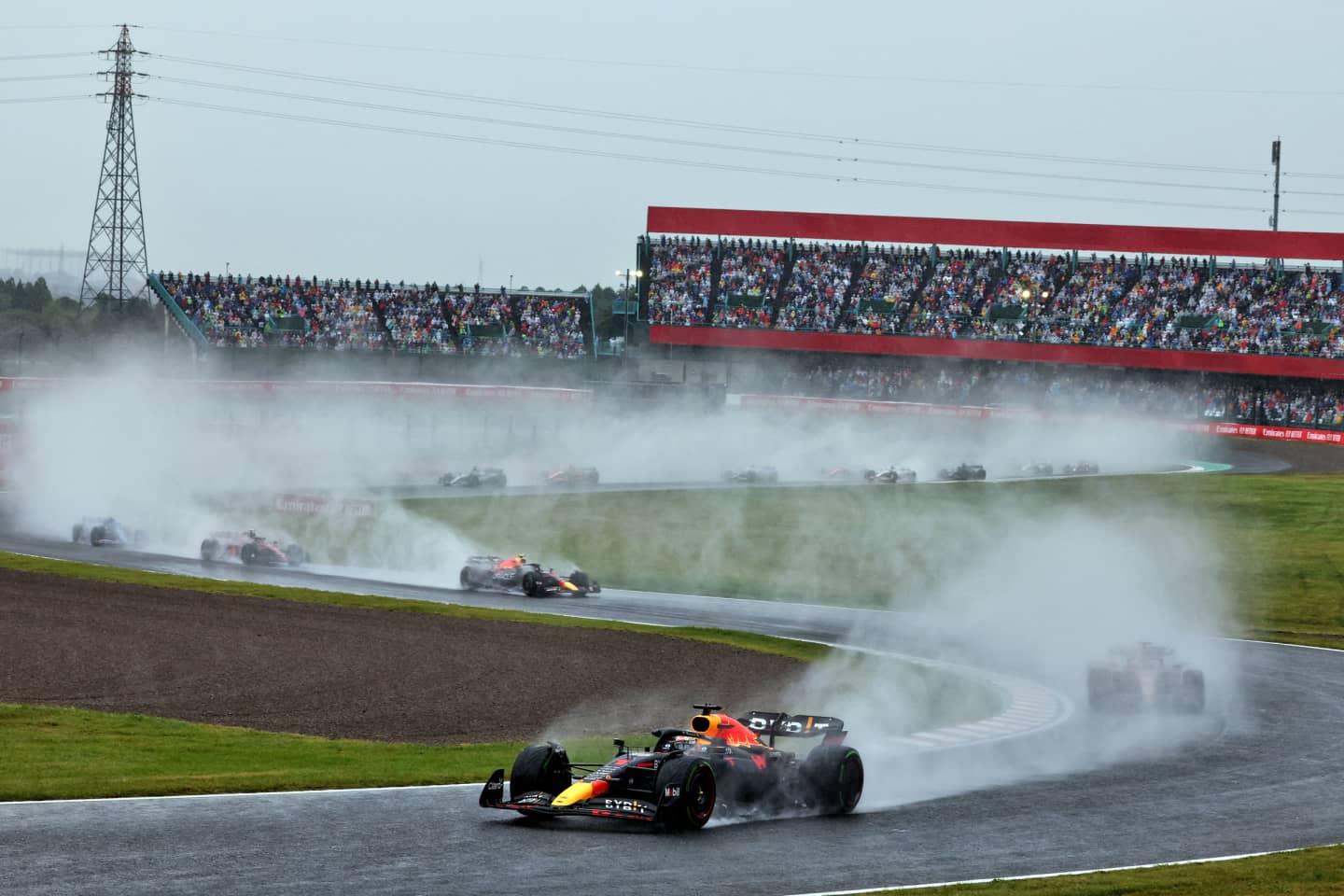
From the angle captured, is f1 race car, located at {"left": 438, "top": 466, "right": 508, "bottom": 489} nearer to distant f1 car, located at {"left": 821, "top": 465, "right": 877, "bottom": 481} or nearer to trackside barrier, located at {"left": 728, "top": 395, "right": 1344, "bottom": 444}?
distant f1 car, located at {"left": 821, "top": 465, "right": 877, "bottom": 481}

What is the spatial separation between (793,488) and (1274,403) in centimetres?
2805

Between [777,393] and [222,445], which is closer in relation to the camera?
[222,445]

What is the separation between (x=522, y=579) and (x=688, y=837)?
2316cm

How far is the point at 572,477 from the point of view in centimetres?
→ 6072

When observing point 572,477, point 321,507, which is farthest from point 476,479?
point 321,507

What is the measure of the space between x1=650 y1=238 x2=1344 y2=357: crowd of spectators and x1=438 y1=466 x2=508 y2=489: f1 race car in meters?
21.6

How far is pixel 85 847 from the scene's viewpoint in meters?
12.2

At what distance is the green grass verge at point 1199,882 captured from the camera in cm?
1218

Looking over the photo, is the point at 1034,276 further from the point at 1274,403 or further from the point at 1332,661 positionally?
the point at 1332,661

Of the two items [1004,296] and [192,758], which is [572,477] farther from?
[192,758]

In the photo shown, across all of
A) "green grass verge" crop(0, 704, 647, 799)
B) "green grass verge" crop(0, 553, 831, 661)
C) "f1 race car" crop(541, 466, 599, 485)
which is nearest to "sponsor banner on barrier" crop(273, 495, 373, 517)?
"green grass verge" crop(0, 553, 831, 661)

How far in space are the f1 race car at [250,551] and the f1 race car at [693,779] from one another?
26909mm

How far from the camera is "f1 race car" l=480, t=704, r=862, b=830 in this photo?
13898 mm

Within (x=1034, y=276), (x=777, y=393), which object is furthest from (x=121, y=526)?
(x=1034, y=276)
